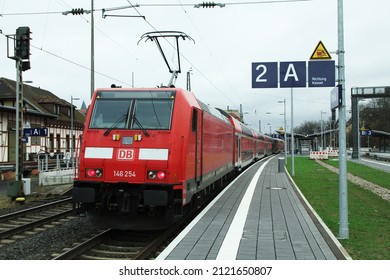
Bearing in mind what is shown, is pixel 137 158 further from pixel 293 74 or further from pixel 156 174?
pixel 293 74

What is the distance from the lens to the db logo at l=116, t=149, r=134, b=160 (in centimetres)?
835

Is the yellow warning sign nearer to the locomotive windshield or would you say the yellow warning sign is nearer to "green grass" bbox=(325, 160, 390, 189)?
the locomotive windshield

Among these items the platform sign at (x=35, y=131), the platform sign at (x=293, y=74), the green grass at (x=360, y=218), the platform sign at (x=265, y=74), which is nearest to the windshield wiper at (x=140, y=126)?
the platform sign at (x=265, y=74)

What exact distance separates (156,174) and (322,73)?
391 cm

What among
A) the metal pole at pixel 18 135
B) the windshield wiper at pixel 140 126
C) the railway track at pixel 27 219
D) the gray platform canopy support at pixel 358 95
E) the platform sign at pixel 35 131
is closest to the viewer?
the windshield wiper at pixel 140 126

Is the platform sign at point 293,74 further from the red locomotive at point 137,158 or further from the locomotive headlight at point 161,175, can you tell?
the locomotive headlight at point 161,175

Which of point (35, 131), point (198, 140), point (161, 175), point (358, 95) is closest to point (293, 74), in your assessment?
point (198, 140)

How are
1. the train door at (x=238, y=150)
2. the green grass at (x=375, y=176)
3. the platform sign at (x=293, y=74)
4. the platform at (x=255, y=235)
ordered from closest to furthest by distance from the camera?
1. the platform at (x=255, y=235)
2. the platform sign at (x=293, y=74)
3. the green grass at (x=375, y=176)
4. the train door at (x=238, y=150)

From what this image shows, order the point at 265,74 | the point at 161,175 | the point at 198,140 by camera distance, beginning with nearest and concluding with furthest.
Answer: the point at 161,175 → the point at 198,140 → the point at 265,74

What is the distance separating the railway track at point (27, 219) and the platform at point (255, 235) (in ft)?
14.0

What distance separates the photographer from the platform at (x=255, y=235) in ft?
20.9

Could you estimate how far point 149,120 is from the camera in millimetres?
8703

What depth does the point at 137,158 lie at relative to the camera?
8289 millimetres

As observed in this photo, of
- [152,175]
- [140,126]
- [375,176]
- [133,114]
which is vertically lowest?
[375,176]
